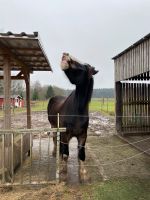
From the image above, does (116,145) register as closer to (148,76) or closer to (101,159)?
(101,159)

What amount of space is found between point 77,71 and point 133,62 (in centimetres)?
440

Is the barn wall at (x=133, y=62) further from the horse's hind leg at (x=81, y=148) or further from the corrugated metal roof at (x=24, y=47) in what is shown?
the horse's hind leg at (x=81, y=148)

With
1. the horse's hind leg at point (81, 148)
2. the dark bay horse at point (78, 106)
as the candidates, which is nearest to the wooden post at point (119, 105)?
the dark bay horse at point (78, 106)

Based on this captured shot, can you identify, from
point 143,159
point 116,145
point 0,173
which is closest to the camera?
point 0,173

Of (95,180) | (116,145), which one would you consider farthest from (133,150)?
(95,180)

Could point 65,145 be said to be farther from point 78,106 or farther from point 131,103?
point 131,103

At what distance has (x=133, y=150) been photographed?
9.04 metres

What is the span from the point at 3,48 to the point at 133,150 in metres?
5.00

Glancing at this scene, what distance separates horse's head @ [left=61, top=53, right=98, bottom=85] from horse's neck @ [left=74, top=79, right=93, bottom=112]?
5.7 inches

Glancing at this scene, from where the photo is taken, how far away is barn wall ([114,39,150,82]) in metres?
8.33

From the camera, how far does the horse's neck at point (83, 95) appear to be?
5.92 m

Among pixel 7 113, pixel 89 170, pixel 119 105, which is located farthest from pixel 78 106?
pixel 119 105

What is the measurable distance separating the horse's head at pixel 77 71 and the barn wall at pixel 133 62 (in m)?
2.84

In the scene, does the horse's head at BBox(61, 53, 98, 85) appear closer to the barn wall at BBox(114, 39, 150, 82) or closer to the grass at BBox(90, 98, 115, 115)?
the barn wall at BBox(114, 39, 150, 82)
